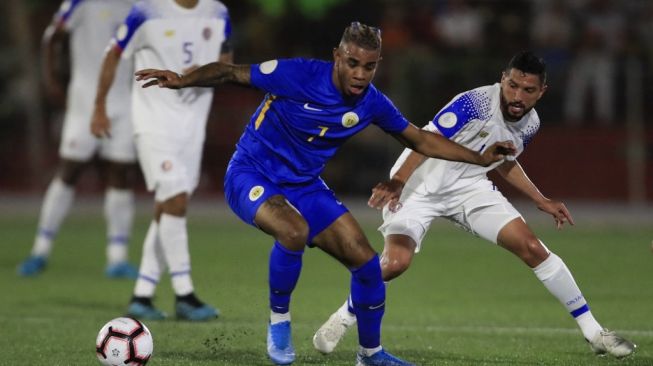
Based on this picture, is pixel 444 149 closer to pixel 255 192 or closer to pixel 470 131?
pixel 470 131

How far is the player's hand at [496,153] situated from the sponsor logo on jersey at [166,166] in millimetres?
3040

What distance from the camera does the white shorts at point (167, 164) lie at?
9.82m

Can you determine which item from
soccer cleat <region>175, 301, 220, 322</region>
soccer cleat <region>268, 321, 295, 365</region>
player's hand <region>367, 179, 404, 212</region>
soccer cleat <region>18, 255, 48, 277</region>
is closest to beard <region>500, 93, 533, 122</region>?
player's hand <region>367, 179, 404, 212</region>

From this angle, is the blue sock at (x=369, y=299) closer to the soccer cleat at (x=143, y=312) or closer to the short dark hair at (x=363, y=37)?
the short dark hair at (x=363, y=37)

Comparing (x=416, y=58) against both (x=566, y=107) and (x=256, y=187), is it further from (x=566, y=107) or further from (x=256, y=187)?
(x=256, y=187)

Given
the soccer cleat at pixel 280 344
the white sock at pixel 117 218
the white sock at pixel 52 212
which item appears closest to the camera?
the soccer cleat at pixel 280 344

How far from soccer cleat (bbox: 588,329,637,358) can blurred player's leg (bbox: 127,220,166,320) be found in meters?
3.50

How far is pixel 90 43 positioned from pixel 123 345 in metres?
6.12

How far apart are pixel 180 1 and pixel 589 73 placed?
10.7 metres

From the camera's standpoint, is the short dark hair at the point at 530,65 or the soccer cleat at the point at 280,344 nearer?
the soccer cleat at the point at 280,344

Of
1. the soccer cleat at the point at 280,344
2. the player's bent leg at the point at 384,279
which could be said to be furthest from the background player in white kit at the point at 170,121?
the soccer cleat at the point at 280,344

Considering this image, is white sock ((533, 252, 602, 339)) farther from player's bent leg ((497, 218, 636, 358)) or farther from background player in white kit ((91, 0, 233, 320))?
background player in white kit ((91, 0, 233, 320))

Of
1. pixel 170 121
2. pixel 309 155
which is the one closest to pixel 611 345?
pixel 309 155

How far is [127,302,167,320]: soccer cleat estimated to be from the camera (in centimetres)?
976
